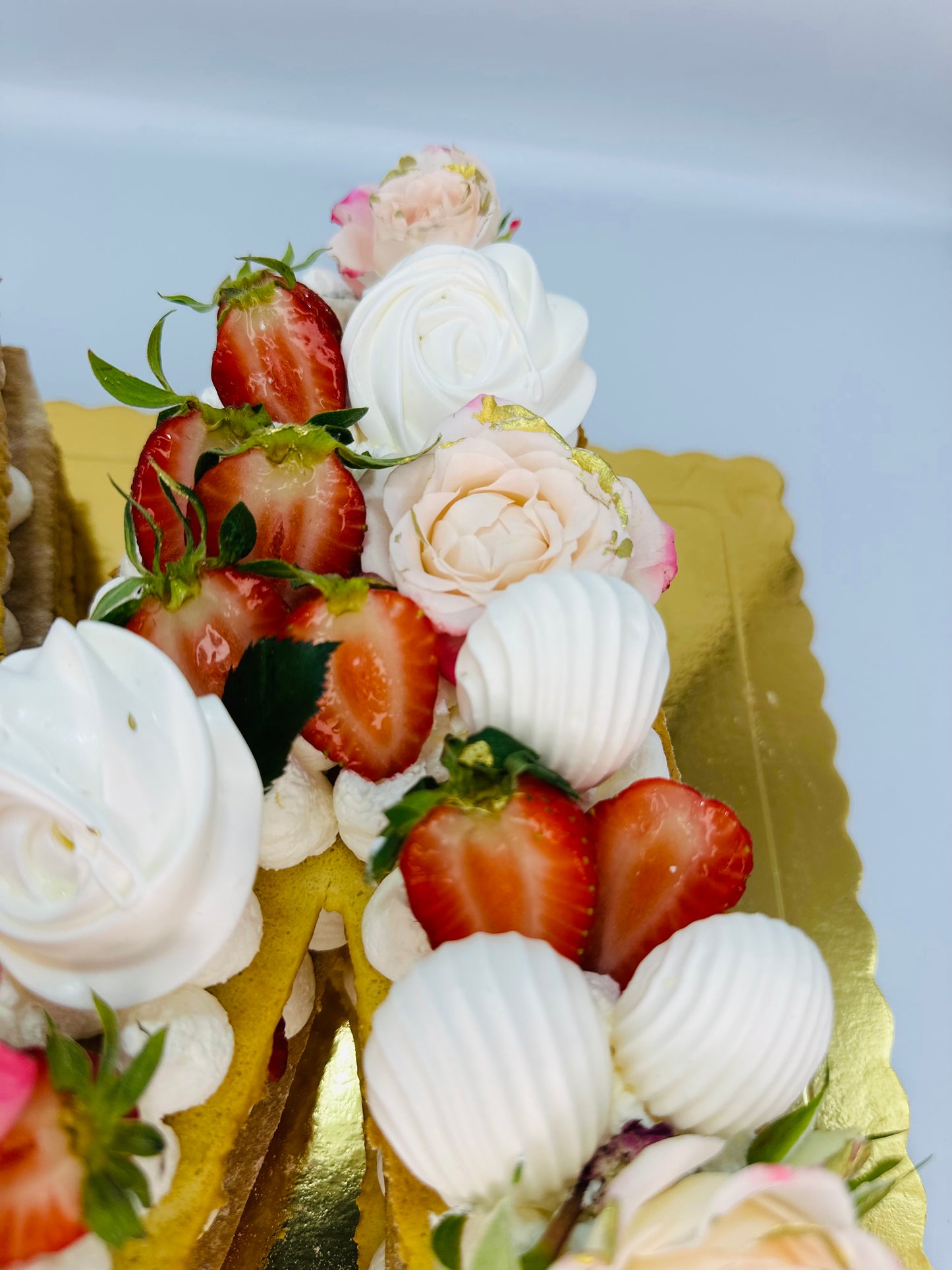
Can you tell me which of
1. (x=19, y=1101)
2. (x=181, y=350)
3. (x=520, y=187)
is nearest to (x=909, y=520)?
(x=520, y=187)

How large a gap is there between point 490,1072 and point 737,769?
98 centimetres

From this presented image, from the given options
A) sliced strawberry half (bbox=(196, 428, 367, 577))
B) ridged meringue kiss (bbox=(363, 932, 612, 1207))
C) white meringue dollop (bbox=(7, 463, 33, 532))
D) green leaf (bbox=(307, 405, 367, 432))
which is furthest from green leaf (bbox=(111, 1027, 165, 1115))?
white meringue dollop (bbox=(7, 463, 33, 532))

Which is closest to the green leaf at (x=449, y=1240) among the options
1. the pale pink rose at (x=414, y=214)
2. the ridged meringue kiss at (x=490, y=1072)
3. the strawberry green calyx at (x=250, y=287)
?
the ridged meringue kiss at (x=490, y=1072)

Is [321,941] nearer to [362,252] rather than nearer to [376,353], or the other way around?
[376,353]

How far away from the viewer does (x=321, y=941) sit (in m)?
1.22

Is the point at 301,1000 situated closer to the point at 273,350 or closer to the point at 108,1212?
the point at 108,1212

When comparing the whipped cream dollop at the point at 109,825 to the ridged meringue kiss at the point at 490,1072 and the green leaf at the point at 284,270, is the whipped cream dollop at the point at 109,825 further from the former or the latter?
the green leaf at the point at 284,270

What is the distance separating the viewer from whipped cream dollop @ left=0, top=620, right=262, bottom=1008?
0.74 metres

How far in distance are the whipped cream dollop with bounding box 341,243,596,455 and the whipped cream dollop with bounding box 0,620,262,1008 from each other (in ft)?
1.55

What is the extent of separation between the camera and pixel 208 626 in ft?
2.95

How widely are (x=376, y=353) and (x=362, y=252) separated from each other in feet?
0.98

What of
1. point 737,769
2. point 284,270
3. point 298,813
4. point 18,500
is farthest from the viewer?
point 737,769

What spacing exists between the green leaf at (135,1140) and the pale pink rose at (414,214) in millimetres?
1032

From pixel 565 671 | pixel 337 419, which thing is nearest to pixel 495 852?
pixel 565 671
